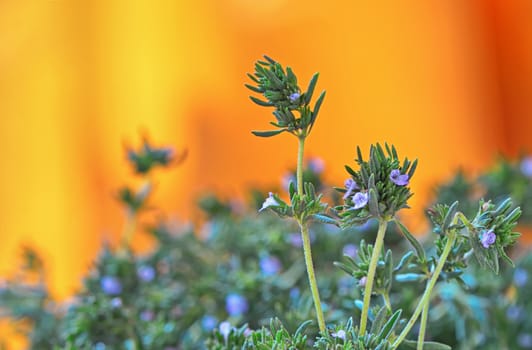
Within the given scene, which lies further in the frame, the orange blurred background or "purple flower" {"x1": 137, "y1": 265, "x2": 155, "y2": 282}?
the orange blurred background

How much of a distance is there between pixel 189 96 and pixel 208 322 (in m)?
1.02

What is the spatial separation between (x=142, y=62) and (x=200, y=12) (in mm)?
176

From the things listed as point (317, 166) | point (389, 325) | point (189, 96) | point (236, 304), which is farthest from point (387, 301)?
point (189, 96)

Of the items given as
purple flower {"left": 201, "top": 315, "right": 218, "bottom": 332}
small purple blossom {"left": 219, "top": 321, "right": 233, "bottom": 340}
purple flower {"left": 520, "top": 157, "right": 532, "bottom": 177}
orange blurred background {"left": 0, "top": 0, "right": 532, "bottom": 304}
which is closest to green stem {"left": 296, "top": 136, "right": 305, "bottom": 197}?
small purple blossom {"left": 219, "top": 321, "right": 233, "bottom": 340}

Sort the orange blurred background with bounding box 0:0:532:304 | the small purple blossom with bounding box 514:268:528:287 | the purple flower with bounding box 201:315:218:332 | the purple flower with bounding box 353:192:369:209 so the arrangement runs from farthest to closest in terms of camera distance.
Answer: the orange blurred background with bounding box 0:0:532:304
the small purple blossom with bounding box 514:268:528:287
the purple flower with bounding box 201:315:218:332
the purple flower with bounding box 353:192:369:209

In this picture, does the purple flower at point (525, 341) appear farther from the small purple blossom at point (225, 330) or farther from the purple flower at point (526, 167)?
the small purple blossom at point (225, 330)

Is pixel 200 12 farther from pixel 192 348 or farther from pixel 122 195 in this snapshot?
pixel 192 348

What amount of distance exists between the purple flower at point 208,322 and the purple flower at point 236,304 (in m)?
0.02

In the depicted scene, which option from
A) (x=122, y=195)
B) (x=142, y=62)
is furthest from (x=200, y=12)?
(x=122, y=195)

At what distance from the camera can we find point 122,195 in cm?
66

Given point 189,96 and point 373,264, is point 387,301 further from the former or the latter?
point 189,96

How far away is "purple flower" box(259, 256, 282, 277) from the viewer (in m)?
0.61

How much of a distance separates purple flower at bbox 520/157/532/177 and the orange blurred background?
72cm

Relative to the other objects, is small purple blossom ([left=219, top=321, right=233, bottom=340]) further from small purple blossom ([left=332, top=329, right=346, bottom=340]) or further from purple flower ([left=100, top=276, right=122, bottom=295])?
purple flower ([left=100, top=276, right=122, bottom=295])
